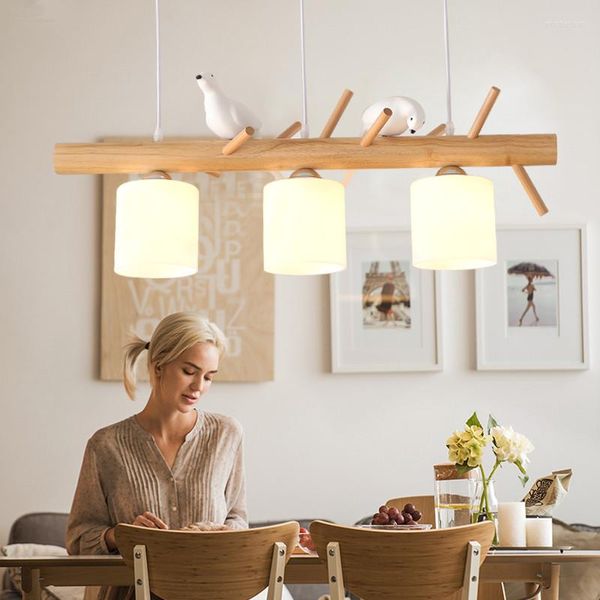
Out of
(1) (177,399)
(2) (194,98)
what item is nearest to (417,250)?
(1) (177,399)

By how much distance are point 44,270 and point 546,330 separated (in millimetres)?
2043

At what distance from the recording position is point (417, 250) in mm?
2268

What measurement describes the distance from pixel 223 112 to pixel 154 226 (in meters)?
0.31

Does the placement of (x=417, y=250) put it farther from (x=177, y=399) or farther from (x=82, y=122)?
(x=82, y=122)

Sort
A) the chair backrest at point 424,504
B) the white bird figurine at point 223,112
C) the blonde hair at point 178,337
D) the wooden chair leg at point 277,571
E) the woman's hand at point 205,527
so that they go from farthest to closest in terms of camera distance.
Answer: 1. the chair backrest at point 424,504
2. the blonde hair at point 178,337
3. the woman's hand at point 205,527
4. the white bird figurine at point 223,112
5. the wooden chair leg at point 277,571

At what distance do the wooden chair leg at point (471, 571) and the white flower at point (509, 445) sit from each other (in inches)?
17.0

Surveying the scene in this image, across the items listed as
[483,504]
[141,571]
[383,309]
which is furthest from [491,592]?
[383,309]

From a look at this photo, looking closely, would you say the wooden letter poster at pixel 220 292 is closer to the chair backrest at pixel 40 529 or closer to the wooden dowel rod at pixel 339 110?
the chair backrest at pixel 40 529

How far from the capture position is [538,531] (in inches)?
100.0

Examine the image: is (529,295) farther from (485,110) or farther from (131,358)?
(485,110)

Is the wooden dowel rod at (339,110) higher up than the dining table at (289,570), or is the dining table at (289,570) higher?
the wooden dowel rod at (339,110)

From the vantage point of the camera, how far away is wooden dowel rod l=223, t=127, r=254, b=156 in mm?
2244

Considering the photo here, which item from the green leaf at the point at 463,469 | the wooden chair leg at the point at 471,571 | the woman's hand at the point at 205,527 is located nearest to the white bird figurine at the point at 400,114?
the green leaf at the point at 463,469

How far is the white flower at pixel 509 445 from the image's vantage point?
8.53ft
